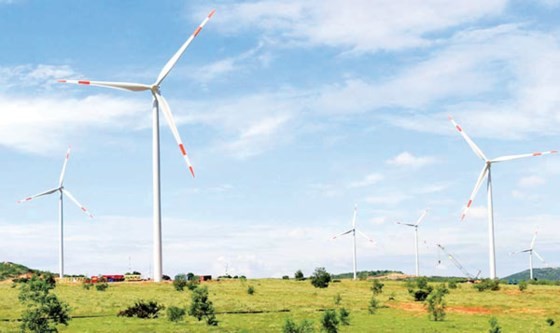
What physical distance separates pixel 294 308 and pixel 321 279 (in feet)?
147

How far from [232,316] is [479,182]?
78177mm

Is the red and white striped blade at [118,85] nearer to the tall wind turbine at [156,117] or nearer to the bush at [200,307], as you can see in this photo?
the tall wind turbine at [156,117]

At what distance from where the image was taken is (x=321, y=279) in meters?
143

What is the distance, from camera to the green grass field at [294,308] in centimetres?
7575

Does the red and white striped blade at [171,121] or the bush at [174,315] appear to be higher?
the red and white striped blade at [171,121]

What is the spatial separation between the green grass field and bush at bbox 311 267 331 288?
5.85 ft

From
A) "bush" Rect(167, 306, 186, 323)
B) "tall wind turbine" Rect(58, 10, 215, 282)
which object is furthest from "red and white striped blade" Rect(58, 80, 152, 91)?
"bush" Rect(167, 306, 186, 323)

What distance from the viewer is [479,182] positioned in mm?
150500

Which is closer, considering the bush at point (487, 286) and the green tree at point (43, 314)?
the green tree at point (43, 314)

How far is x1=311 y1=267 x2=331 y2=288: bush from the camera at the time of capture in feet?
467

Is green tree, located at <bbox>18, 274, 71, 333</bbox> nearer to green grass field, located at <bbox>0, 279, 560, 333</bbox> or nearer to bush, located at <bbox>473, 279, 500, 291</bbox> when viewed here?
green grass field, located at <bbox>0, 279, 560, 333</bbox>

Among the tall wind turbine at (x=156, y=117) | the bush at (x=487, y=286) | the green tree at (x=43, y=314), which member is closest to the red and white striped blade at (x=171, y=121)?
the tall wind turbine at (x=156, y=117)

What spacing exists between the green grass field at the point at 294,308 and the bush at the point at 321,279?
5.85 feet

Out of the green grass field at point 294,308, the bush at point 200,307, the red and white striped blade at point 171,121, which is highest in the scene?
the red and white striped blade at point 171,121
